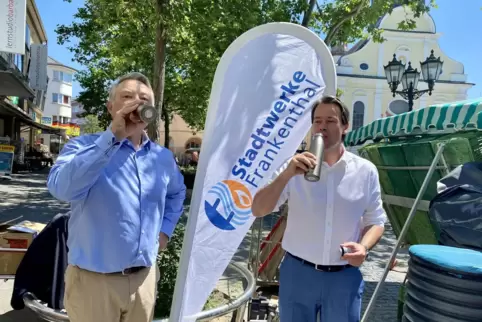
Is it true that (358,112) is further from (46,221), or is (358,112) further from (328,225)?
(328,225)

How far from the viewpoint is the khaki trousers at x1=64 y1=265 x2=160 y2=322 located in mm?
2016

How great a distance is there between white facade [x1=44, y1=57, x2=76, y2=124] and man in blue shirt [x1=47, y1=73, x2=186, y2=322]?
231ft

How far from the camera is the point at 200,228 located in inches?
94.3

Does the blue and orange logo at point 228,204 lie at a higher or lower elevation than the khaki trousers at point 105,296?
higher

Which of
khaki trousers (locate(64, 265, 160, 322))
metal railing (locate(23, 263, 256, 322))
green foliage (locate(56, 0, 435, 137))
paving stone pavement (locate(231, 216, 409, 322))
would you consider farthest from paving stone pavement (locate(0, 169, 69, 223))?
khaki trousers (locate(64, 265, 160, 322))

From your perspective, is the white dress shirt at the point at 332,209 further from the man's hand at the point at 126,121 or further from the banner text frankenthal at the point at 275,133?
the man's hand at the point at 126,121

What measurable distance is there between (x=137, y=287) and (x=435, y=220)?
1.87m

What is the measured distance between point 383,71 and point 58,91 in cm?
5079

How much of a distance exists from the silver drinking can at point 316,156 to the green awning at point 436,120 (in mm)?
2150

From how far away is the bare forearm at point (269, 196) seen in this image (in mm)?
2029

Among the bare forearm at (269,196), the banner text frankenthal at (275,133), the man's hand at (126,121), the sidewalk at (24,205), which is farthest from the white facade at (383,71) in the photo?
the man's hand at (126,121)

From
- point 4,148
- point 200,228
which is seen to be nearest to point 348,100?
point 4,148

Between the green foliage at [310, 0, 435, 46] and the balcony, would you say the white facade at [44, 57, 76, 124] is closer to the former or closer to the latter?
the balcony

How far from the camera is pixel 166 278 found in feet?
12.2
